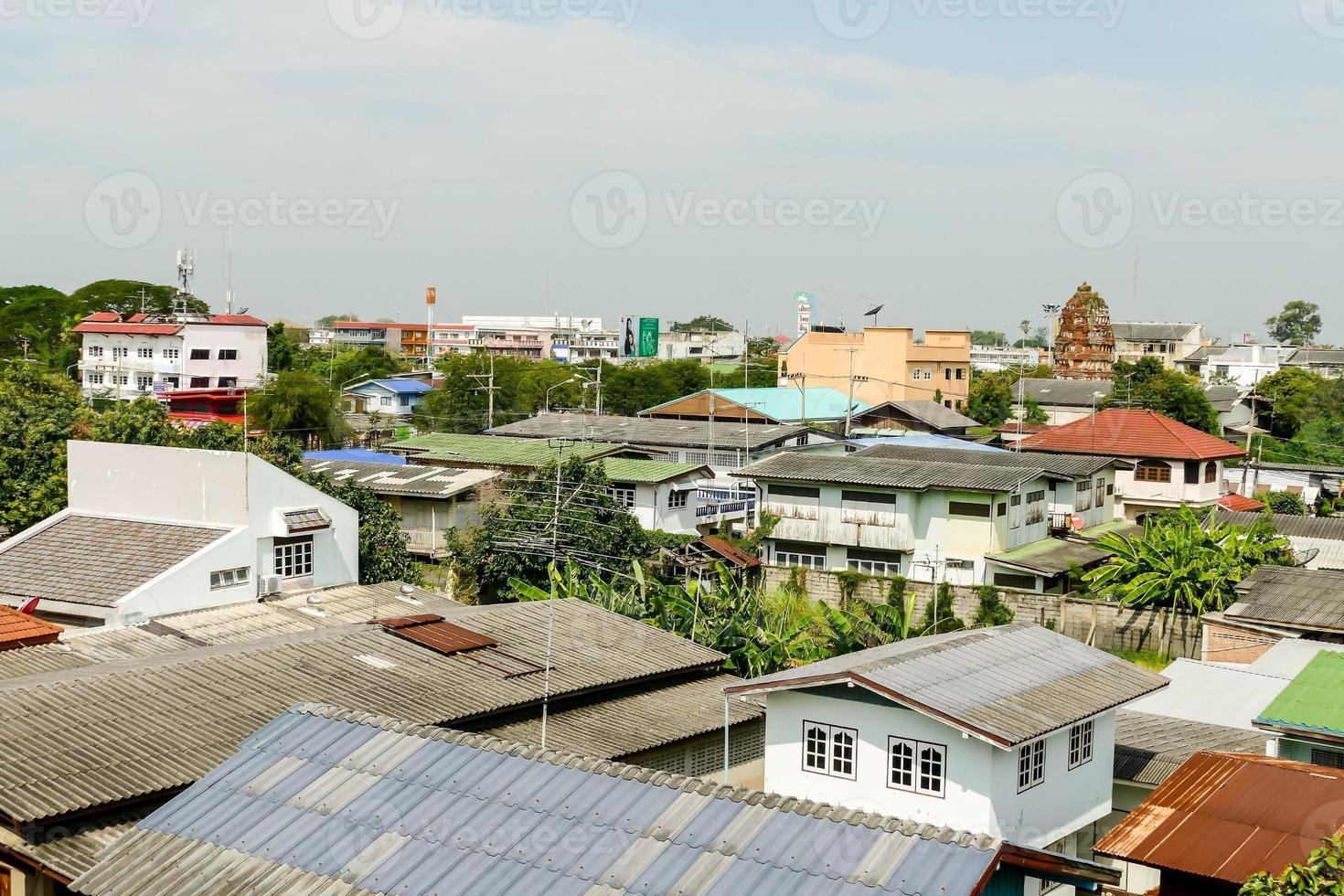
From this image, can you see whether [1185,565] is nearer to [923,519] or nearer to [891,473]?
[923,519]

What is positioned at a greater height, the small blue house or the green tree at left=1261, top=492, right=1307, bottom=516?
the small blue house

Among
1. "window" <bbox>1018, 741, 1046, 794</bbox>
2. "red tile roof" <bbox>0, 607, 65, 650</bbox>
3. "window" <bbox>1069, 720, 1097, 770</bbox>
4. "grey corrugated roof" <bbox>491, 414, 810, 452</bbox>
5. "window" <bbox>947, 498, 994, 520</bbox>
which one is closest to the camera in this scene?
"window" <bbox>1018, 741, 1046, 794</bbox>

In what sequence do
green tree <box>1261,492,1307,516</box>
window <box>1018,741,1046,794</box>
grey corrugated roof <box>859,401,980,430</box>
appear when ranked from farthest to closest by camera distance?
grey corrugated roof <box>859,401,980,430</box> < green tree <box>1261,492,1307,516</box> < window <box>1018,741,1046,794</box>

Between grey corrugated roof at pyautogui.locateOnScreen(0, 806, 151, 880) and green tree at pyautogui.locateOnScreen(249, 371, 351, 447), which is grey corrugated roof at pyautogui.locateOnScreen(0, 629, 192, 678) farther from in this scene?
green tree at pyautogui.locateOnScreen(249, 371, 351, 447)

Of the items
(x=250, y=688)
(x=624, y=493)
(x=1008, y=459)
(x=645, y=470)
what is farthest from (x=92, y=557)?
(x=1008, y=459)

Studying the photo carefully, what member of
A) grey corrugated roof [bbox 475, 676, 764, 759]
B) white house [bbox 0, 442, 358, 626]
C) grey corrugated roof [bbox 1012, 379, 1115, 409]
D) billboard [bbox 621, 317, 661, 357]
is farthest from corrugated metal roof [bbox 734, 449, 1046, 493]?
billboard [bbox 621, 317, 661, 357]

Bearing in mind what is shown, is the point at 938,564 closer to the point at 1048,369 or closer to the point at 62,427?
the point at 62,427

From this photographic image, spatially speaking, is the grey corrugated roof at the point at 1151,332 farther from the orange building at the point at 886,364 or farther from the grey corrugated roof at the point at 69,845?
the grey corrugated roof at the point at 69,845

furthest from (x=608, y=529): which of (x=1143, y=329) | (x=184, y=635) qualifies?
(x=1143, y=329)
